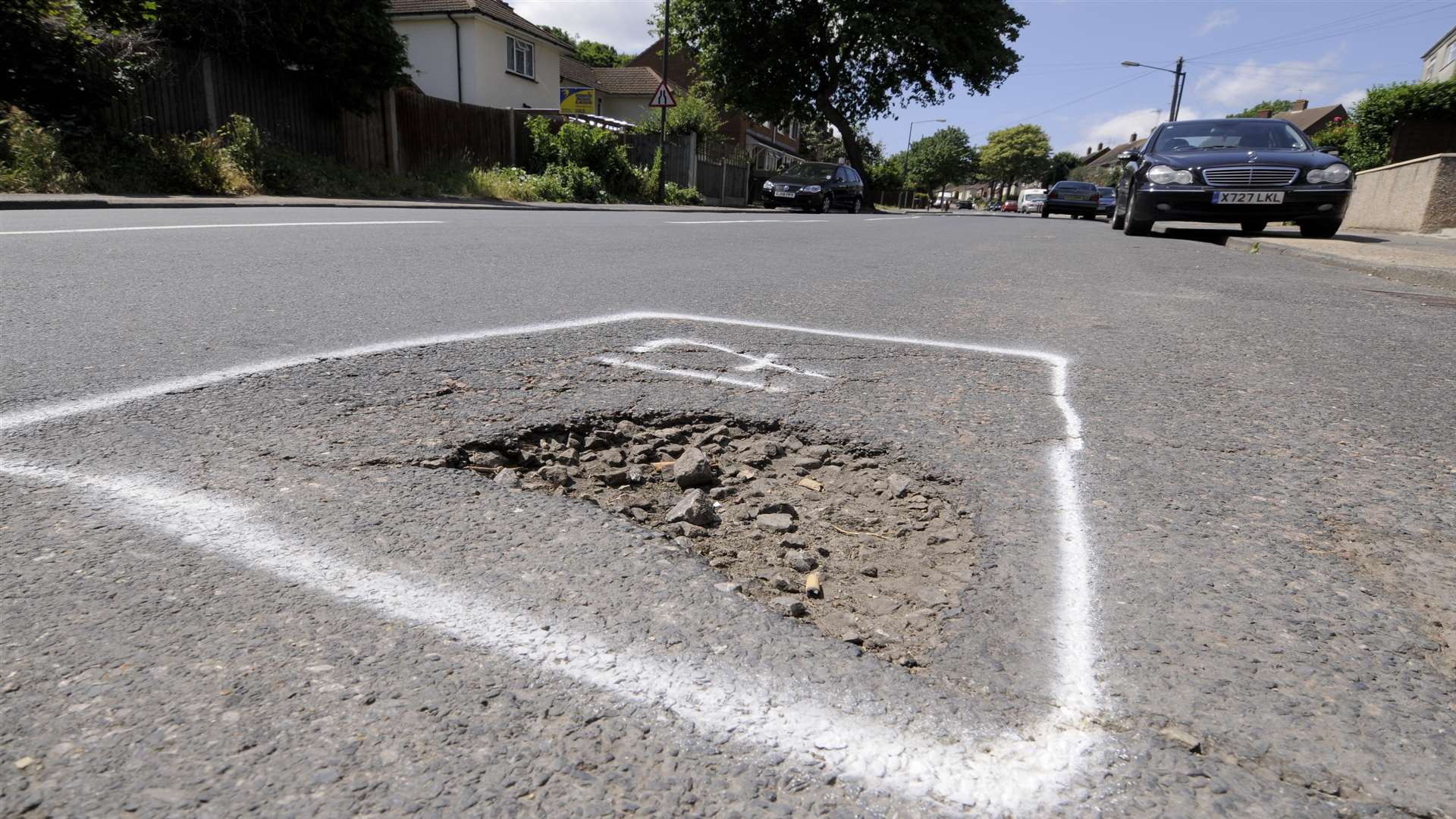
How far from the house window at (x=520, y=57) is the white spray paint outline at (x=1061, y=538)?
99.8ft

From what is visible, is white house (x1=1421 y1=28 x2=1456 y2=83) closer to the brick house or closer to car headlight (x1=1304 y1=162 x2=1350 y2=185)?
the brick house

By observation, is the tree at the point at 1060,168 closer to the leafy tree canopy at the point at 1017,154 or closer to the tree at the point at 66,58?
the leafy tree canopy at the point at 1017,154

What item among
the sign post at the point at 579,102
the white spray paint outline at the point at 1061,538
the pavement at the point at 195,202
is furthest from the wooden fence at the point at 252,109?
the white spray paint outline at the point at 1061,538

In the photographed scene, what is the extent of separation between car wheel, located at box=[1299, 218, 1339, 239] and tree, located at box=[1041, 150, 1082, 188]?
91872mm

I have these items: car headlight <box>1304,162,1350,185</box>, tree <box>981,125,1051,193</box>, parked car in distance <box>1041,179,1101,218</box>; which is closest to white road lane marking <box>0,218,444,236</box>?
car headlight <box>1304,162,1350,185</box>

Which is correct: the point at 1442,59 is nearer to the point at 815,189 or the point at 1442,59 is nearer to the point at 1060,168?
the point at 815,189

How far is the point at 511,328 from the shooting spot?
369 centimetres

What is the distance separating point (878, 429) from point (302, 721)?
1788 millimetres

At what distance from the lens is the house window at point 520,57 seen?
30.9 m

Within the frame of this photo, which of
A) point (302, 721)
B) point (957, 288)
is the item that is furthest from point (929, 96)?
point (302, 721)

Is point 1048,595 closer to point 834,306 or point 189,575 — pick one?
point 189,575

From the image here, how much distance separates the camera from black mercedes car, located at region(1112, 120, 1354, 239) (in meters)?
10.0

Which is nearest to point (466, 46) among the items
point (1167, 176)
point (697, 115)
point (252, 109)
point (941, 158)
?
point (697, 115)

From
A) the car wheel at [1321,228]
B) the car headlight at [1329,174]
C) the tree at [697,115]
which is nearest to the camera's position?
the car headlight at [1329,174]
